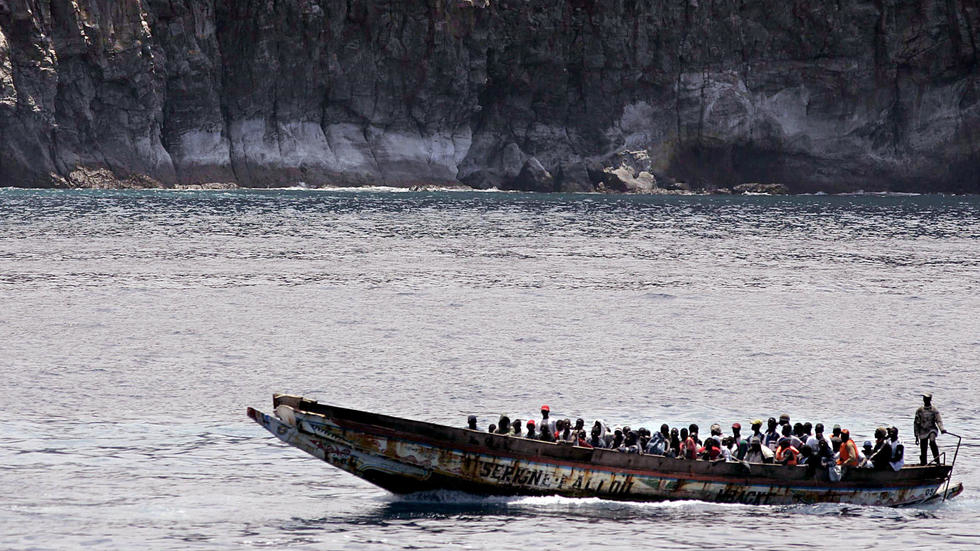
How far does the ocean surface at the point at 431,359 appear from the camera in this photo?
2709 cm

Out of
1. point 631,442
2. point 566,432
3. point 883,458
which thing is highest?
point 566,432

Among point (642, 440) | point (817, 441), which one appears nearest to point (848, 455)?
point (817, 441)

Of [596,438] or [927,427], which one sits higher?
[596,438]

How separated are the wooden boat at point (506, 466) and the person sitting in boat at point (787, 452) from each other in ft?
1.44

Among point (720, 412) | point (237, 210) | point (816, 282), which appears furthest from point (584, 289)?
point (237, 210)

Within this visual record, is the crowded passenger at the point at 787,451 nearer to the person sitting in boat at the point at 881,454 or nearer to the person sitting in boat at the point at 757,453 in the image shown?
the person sitting in boat at the point at 757,453

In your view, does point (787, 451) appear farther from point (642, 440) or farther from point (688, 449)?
point (642, 440)

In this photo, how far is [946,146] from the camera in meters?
176

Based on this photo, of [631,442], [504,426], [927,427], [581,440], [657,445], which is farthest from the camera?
[927,427]

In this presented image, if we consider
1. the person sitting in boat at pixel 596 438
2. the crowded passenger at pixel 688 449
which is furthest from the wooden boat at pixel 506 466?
the person sitting in boat at pixel 596 438

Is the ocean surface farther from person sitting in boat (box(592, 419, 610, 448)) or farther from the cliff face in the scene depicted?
the cliff face

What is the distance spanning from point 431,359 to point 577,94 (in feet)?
464

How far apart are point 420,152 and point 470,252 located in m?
96.3

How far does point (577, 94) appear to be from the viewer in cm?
18250
